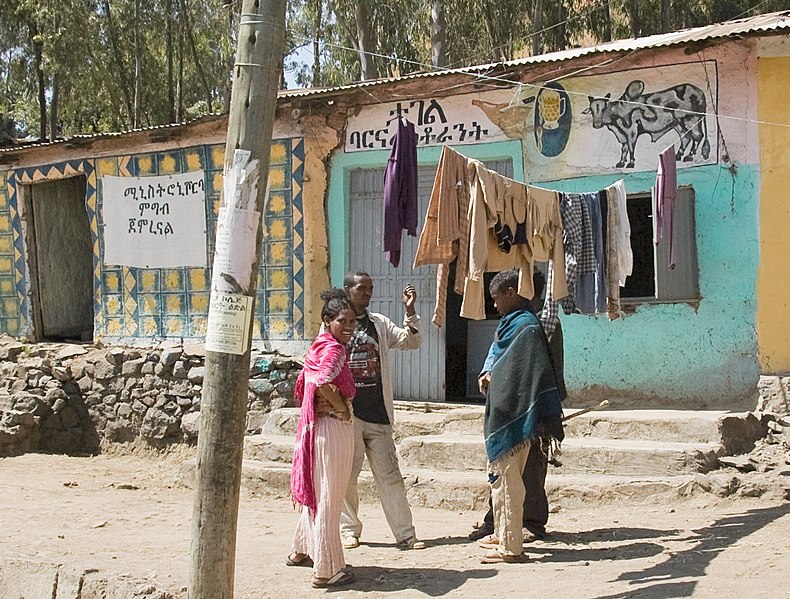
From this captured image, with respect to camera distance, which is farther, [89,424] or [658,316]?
[89,424]

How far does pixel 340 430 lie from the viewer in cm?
545

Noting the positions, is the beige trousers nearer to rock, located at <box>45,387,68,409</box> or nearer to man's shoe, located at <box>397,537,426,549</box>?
man's shoe, located at <box>397,537,426,549</box>

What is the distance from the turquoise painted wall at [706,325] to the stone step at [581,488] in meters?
1.58

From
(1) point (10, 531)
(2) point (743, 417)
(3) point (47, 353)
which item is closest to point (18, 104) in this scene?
(3) point (47, 353)

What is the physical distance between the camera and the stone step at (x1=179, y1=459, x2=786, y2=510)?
6930 millimetres

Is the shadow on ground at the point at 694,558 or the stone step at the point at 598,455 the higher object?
the stone step at the point at 598,455

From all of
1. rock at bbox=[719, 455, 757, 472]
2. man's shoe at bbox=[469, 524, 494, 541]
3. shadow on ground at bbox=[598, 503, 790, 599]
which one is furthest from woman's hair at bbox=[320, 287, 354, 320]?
rock at bbox=[719, 455, 757, 472]

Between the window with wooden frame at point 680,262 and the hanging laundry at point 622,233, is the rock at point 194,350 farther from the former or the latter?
the hanging laundry at point 622,233

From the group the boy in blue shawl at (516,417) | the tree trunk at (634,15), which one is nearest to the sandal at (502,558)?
the boy in blue shawl at (516,417)

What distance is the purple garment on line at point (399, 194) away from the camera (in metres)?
7.21

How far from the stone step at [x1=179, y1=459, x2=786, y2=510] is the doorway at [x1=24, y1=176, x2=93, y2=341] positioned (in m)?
6.65

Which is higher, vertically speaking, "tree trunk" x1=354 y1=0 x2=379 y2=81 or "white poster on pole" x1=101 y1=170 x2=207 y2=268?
"tree trunk" x1=354 y1=0 x2=379 y2=81

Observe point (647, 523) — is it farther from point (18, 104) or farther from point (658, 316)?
point (18, 104)

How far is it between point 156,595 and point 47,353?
7.55 m
